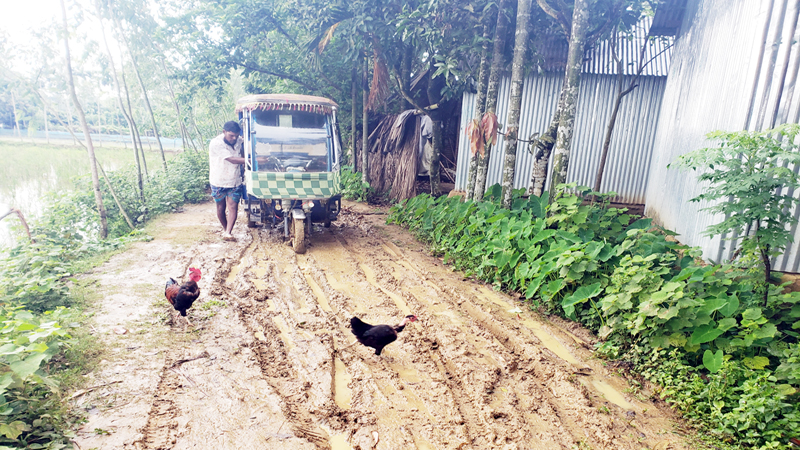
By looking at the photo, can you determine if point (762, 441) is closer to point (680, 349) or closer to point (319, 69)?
point (680, 349)

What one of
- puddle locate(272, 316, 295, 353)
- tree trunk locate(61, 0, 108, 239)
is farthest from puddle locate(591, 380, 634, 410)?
tree trunk locate(61, 0, 108, 239)

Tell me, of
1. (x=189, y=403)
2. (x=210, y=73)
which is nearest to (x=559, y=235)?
(x=189, y=403)

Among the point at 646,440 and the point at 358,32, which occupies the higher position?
the point at 358,32

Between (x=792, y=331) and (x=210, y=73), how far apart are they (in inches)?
497

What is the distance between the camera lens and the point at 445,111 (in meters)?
11.7

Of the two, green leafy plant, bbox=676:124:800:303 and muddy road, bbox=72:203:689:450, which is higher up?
green leafy plant, bbox=676:124:800:303

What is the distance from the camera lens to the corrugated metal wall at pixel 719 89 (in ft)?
13.0

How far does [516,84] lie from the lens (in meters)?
6.46

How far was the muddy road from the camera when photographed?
9.17 ft

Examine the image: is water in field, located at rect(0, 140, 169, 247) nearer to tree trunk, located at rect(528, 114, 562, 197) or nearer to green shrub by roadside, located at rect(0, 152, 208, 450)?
green shrub by roadside, located at rect(0, 152, 208, 450)

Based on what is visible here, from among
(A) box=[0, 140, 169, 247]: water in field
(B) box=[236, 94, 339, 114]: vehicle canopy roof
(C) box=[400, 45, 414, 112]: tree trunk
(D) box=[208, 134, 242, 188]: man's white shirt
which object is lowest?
(A) box=[0, 140, 169, 247]: water in field

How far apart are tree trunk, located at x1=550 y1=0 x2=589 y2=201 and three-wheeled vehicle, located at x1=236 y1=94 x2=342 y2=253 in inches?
141

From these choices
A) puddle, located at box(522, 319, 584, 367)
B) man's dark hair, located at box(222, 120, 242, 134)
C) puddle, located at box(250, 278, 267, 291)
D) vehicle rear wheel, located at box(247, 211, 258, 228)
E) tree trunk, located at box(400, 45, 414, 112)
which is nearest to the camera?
puddle, located at box(522, 319, 584, 367)

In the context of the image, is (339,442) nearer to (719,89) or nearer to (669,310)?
(669,310)
